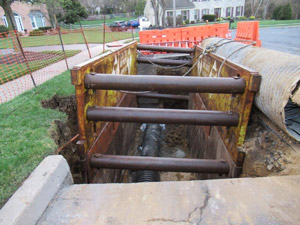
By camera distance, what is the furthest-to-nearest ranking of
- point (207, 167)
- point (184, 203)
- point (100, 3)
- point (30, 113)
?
1. point (100, 3)
2. point (30, 113)
3. point (207, 167)
4. point (184, 203)

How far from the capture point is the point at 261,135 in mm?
2680

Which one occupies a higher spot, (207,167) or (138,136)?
(207,167)

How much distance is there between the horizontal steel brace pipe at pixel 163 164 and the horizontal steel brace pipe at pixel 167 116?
0.60 meters

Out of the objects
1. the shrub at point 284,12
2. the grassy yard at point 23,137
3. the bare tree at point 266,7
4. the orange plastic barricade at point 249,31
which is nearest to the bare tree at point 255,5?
the bare tree at point 266,7

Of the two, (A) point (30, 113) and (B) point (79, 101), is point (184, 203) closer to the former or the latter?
(B) point (79, 101)

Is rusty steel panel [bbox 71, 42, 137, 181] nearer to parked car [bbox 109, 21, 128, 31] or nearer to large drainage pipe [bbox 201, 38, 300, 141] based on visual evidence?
large drainage pipe [bbox 201, 38, 300, 141]

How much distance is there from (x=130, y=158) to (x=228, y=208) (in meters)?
1.76

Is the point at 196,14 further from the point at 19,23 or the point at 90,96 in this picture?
the point at 90,96

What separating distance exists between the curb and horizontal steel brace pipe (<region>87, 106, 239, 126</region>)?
93 centimetres

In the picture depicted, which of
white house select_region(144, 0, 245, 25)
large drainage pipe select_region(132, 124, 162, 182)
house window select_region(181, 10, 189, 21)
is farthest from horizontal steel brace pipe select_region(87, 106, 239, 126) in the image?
house window select_region(181, 10, 189, 21)

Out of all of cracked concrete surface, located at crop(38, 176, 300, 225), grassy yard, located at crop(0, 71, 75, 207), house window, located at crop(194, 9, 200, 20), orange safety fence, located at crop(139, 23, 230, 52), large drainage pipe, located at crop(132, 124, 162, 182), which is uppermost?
house window, located at crop(194, 9, 200, 20)

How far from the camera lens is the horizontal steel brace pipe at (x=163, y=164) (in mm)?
3000

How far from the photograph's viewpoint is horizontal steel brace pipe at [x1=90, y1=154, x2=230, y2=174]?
3.00 meters

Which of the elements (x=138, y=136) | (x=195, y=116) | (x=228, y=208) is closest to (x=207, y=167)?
(x=195, y=116)
